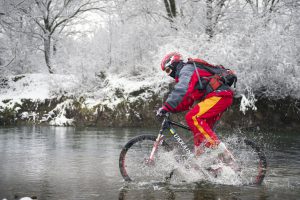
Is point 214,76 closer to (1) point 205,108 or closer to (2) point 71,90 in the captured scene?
(1) point 205,108

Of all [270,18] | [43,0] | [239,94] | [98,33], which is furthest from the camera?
[43,0]

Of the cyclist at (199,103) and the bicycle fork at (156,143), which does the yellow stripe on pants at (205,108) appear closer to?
the cyclist at (199,103)

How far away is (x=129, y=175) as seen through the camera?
6.77 metres

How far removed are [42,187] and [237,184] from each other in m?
2.62

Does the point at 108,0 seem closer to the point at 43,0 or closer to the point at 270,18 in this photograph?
the point at 43,0

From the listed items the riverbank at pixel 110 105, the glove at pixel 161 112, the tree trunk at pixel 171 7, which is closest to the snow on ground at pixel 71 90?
the riverbank at pixel 110 105

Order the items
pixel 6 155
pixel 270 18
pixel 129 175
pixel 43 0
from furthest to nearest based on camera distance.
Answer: pixel 43 0 < pixel 270 18 < pixel 6 155 < pixel 129 175

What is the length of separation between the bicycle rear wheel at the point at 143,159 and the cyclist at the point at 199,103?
0.46m

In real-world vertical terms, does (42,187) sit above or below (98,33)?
below

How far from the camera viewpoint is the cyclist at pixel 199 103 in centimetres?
620

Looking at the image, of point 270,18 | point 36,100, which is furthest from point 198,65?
point 36,100

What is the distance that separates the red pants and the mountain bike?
0.15 metres

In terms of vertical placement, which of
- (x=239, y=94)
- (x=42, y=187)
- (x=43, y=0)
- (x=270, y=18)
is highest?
(x=43, y=0)

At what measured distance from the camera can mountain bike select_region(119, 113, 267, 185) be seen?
6352mm
